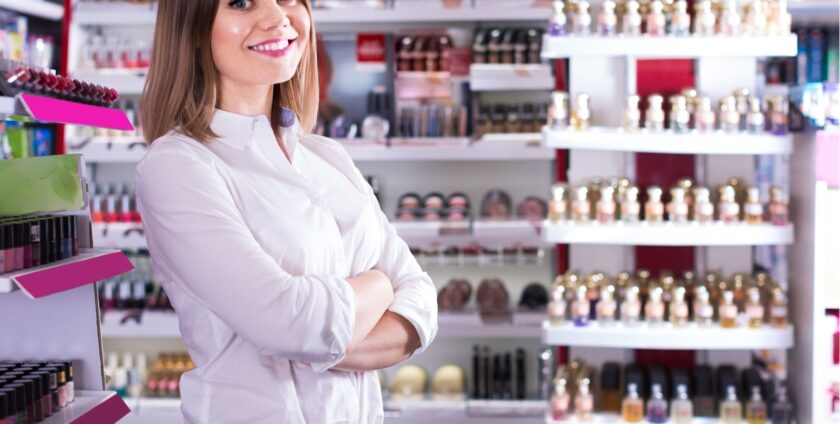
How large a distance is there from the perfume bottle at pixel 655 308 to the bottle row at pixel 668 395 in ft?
0.84

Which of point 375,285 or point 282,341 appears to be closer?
point 282,341

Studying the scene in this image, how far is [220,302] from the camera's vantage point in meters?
1.50

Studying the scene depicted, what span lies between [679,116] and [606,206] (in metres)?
0.45

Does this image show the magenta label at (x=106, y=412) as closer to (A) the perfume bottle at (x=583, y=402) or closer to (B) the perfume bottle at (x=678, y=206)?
(A) the perfume bottle at (x=583, y=402)

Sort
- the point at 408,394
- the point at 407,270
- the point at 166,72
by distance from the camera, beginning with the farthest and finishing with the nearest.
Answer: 1. the point at 408,394
2. the point at 407,270
3. the point at 166,72

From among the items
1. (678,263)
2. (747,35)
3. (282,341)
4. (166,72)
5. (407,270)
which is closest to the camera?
(282,341)

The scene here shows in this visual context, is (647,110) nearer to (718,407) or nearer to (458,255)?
(718,407)

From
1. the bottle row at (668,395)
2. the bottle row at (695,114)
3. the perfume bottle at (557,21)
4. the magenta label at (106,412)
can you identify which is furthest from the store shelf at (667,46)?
the magenta label at (106,412)

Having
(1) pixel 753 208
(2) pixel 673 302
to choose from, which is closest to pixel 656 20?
(1) pixel 753 208

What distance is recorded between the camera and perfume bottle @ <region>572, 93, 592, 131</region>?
13.2ft

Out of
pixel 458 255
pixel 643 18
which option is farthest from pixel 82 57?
pixel 643 18

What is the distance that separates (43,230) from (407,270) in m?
0.72

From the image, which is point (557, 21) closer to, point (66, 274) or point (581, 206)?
point (581, 206)

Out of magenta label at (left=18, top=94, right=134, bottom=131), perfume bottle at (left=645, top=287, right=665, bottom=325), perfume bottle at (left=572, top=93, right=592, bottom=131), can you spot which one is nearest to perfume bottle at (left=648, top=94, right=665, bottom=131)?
perfume bottle at (left=572, top=93, right=592, bottom=131)
